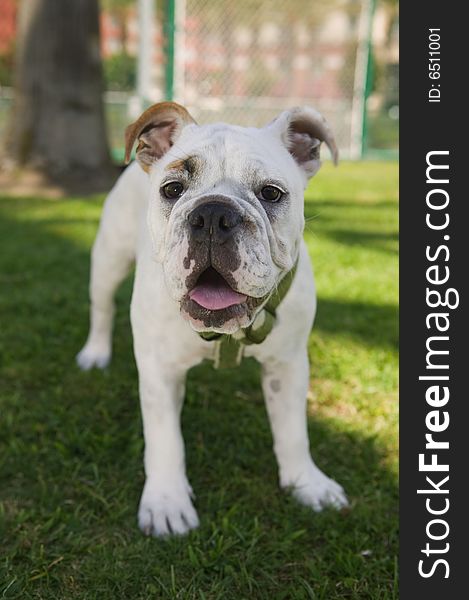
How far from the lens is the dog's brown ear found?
8.85ft

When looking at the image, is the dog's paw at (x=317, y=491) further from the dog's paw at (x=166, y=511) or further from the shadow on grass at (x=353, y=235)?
the shadow on grass at (x=353, y=235)

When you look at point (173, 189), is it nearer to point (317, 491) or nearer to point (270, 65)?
point (317, 491)

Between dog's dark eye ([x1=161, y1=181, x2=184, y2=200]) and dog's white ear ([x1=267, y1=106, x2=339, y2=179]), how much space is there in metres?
0.49

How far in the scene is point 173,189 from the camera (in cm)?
248

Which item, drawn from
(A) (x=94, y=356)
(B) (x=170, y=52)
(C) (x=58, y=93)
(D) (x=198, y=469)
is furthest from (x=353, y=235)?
(B) (x=170, y=52)

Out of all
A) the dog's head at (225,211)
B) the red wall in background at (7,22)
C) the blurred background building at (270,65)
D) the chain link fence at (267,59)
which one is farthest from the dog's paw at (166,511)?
the red wall in background at (7,22)

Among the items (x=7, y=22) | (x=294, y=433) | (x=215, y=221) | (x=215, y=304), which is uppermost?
(x=7, y=22)

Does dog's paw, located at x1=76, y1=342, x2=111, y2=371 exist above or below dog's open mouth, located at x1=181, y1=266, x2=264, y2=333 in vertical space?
below

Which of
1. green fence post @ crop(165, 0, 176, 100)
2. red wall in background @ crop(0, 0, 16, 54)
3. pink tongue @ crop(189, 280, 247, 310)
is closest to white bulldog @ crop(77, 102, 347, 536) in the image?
pink tongue @ crop(189, 280, 247, 310)

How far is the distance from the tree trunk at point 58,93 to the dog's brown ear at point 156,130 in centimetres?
707

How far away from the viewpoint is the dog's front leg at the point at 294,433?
115 inches

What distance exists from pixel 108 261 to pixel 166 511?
1578 millimetres

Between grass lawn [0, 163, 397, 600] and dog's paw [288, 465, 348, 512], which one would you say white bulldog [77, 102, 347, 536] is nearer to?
dog's paw [288, 465, 348, 512]

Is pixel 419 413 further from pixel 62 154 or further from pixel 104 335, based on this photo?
pixel 62 154
